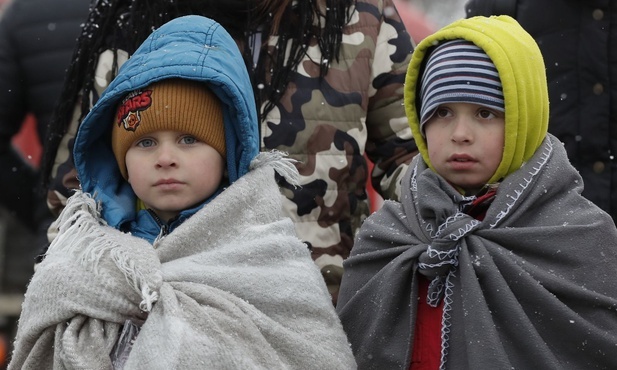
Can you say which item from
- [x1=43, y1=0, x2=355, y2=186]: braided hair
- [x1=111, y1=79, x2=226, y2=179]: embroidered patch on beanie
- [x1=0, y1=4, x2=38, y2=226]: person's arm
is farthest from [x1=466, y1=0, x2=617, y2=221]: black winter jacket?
[x1=0, y1=4, x2=38, y2=226]: person's arm

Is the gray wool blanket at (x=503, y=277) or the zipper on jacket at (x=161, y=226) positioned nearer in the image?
the gray wool blanket at (x=503, y=277)

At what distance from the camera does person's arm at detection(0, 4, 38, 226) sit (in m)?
5.49

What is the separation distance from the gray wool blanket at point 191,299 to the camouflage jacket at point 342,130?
714 millimetres

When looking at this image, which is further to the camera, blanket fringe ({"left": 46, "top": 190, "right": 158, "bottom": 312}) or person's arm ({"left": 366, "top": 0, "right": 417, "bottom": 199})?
person's arm ({"left": 366, "top": 0, "right": 417, "bottom": 199})

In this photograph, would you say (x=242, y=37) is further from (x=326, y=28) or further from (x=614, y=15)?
(x=614, y=15)

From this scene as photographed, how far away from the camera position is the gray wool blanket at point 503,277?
3.83 meters

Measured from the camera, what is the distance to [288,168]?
164 inches

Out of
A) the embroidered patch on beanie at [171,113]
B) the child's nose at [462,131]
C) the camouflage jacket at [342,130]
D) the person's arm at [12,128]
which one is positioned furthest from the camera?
the person's arm at [12,128]

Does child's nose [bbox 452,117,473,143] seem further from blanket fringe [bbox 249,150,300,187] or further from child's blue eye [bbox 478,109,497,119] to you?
blanket fringe [bbox 249,150,300,187]

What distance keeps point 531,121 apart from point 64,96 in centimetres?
171

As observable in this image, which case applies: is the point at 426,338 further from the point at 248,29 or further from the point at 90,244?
the point at 248,29

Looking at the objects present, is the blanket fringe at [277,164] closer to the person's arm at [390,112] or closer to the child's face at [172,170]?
the child's face at [172,170]

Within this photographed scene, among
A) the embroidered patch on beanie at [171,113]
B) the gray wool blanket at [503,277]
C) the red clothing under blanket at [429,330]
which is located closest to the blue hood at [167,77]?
the embroidered patch on beanie at [171,113]

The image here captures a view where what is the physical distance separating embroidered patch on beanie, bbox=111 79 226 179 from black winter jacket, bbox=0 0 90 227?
61.5 inches
